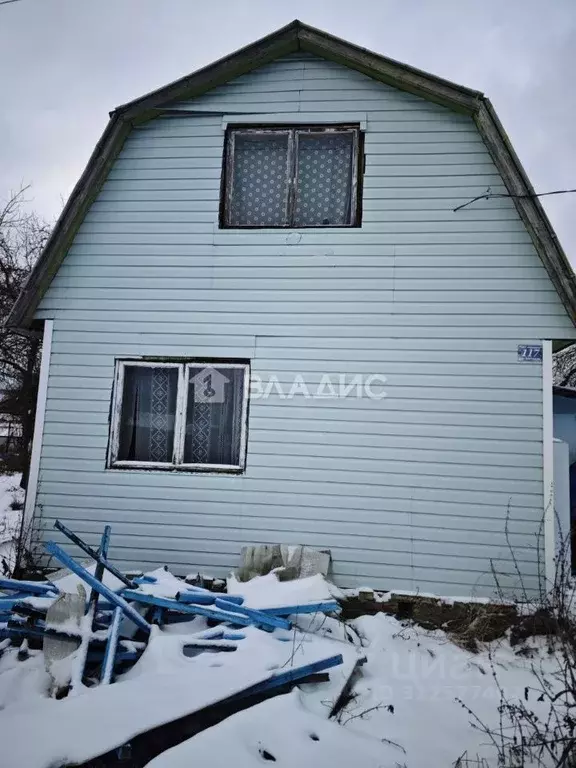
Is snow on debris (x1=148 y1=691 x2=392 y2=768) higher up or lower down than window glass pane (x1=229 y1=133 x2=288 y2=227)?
lower down

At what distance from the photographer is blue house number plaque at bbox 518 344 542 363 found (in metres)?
6.06

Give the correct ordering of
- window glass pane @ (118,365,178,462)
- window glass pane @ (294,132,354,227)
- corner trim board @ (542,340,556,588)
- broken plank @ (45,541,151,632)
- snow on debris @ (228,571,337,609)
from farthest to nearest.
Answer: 1. window glass pane @ (294,132,354,227)
2. window glass pane @ (118,365,178,462)
3. corner trim board @ (542,340,556,588)
4. snow on debris @ (228,571,337,609)
5. broken plank @ (45,541,151,632)

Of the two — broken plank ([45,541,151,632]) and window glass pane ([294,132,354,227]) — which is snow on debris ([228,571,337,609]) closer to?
broken plank ([45,541,151,632])

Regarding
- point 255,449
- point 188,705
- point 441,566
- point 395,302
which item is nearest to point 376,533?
point 441,566

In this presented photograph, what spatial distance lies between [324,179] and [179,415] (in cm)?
340

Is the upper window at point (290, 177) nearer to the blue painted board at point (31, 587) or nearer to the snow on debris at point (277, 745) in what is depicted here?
the blue painted board at point (31, 587)

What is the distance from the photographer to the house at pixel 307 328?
6027mm

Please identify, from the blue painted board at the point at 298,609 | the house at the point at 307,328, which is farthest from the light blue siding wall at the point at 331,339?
the blue painted board at the point at 298,609

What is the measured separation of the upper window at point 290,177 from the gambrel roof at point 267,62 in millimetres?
744

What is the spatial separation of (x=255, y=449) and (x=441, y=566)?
2.42m

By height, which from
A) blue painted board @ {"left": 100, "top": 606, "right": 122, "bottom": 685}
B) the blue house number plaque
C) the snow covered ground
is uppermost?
the blue house number plaque

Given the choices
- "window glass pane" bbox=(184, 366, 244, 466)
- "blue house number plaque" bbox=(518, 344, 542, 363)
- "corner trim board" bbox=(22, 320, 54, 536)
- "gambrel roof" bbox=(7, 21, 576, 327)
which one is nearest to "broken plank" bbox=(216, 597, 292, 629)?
"window glass pane" bbox=(184, 366, 244, 466)

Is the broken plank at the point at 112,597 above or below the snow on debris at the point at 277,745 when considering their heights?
above

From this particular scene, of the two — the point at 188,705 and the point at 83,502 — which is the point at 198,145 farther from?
the point at 188,705
